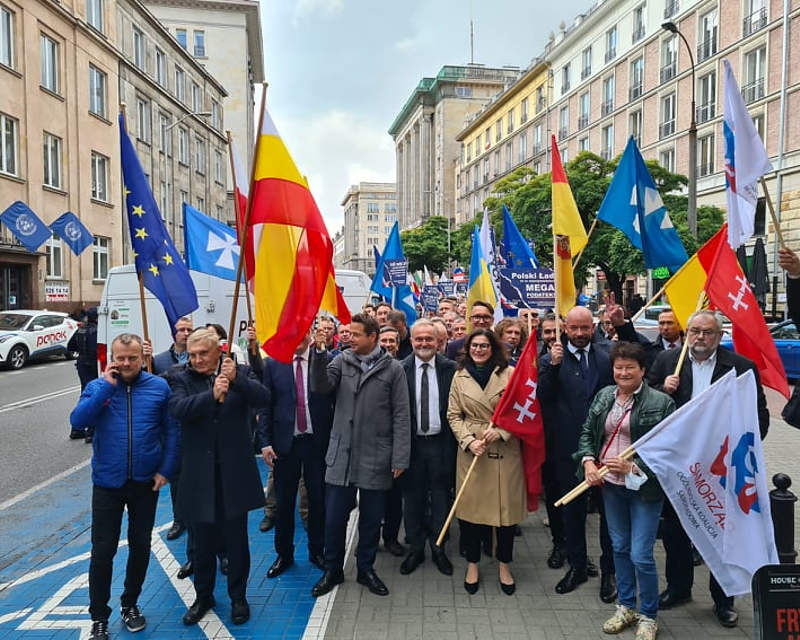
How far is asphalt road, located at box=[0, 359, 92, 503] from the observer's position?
7969mm

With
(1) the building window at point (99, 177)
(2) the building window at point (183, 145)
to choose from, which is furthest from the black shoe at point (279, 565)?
(2) the building window at point (183, 145)

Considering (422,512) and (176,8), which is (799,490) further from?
(176,8)

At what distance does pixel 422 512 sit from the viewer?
523 cm

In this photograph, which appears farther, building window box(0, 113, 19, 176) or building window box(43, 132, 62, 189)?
building window box(43, 132, 62, 189)

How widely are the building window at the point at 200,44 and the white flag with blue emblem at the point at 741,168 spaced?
58.3 metres

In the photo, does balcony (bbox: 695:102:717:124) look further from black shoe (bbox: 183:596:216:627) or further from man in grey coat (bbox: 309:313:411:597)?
black shoe (bbox: 183:596:216:627)

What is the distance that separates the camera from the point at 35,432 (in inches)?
403

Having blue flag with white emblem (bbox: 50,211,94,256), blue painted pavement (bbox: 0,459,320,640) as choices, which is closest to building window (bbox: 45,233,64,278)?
blue flag with white emblem (bbox: 50,211,94,256)

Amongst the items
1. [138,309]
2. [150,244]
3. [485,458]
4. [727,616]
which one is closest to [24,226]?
[138,309]

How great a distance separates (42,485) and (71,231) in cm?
1375

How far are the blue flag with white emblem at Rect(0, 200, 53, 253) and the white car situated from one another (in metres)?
2.51

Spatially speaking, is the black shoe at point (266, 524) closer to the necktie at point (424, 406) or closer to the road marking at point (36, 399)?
the necktie at point (424, 406)

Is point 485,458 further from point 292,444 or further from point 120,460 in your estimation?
point 120,460

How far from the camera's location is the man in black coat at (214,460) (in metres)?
4.13
